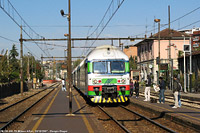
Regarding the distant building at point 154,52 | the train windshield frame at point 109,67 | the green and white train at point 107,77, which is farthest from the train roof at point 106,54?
the distant building at point 154,52

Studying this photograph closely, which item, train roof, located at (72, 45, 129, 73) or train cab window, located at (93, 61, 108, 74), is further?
train roof, located at (72, 45, 129, 73)

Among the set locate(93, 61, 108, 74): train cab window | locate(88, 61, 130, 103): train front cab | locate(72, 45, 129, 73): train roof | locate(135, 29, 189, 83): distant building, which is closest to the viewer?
locate(88, 61, 130, 103): train front cab

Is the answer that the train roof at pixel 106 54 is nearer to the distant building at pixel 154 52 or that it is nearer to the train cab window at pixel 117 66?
the train cab window at pixel 117 66

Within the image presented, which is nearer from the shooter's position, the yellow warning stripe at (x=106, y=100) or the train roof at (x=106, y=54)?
the yellow warning stripe at (x=106, y=100)

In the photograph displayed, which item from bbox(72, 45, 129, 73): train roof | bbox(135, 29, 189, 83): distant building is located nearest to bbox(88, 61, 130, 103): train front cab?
bbox(72, 45, 129, 73): train roof

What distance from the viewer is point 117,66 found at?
16984mm

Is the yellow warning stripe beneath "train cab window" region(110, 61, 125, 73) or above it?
beneath

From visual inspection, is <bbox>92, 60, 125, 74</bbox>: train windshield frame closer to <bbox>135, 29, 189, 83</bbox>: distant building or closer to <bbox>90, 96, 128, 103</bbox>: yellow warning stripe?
<bbox>90, 96, 128, 103</bbox>: yellow warning stripe

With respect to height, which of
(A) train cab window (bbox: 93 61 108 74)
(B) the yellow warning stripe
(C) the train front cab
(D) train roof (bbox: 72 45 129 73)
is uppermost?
(D) train roof (bbox: 72 45 129 73)

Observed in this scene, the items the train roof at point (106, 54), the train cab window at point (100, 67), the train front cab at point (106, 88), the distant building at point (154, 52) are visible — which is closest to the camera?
the train front cab at point (106, 88)

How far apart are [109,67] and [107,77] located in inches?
26.7

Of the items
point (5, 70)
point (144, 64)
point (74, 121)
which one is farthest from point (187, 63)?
point (74, 121)

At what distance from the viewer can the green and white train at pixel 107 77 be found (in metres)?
16.5

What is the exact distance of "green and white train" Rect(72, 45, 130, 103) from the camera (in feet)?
54.1
